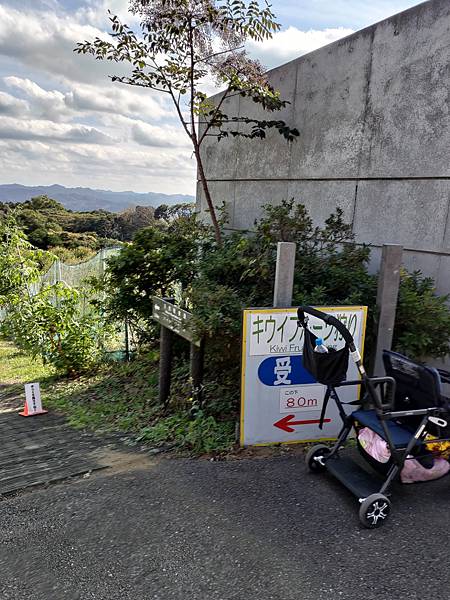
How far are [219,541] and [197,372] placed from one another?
8.72 ft

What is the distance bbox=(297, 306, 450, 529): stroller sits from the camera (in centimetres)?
326

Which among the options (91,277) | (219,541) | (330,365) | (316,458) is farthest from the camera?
(91,277)

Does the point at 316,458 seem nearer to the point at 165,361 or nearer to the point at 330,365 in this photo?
the point at 330,365

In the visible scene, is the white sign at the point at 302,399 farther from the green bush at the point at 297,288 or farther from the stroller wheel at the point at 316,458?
the green bush at the point at 297,288

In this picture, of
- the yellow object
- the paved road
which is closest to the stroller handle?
the yellow object

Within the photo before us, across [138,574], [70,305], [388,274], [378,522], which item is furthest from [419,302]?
[70,305]

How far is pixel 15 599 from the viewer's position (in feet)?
8.74

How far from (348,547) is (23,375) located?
29.5 feet

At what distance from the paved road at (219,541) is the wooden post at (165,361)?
8.08ft

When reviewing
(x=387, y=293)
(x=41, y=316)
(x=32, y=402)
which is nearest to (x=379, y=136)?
(x=387, y=293)

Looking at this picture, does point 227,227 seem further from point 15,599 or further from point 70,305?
point 15,599

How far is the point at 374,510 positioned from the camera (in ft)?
10.5

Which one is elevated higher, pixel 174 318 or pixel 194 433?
pixel 174 318

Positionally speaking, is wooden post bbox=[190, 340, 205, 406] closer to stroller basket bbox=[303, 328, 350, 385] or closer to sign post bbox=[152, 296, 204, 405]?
sign post bbox=[152, 296, 204, 405]
